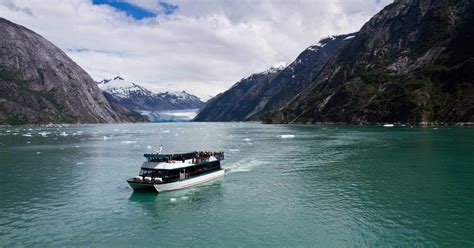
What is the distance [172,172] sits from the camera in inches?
2719

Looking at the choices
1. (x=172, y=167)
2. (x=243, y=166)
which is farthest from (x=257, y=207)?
(x=243, y=166)

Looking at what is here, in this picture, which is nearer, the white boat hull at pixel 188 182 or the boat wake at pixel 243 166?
the white boat hull at pixel 188 182

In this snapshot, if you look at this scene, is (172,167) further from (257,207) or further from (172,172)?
(257,207)

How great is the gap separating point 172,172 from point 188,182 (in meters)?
3.81

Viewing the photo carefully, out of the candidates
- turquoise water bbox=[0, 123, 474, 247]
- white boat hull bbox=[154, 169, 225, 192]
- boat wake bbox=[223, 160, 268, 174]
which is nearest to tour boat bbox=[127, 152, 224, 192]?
white boat hull bbox=[154, 169, 225, 192]

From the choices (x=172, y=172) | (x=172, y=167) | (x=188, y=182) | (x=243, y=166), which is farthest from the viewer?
(x=243, y=166)

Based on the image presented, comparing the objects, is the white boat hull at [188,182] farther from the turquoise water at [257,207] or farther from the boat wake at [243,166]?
the boat wake at [243,166]

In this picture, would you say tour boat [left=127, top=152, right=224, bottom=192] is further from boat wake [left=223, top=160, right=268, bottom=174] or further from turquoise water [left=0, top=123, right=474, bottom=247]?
boat wake [left=223, top=160, right=268, bottom=174]

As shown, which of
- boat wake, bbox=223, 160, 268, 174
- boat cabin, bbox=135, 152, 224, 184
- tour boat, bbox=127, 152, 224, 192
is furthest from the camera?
boat wake, bbox=223, 160, 268, 174

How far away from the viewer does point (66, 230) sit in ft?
154

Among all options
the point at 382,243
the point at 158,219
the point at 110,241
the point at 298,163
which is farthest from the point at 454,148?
the point at 110,241

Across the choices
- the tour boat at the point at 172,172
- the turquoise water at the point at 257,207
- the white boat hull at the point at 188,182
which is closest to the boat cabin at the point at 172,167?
the tour boat at the point at 172,172

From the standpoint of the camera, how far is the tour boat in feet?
216

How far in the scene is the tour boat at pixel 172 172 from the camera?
65812 mm
